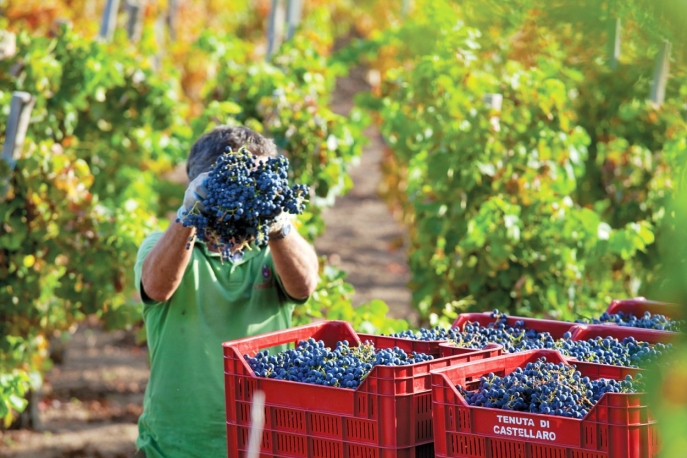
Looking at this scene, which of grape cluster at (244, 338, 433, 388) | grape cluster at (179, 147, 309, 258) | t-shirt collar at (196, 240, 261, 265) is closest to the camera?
grape cluster at (244, 338, 433, 388)

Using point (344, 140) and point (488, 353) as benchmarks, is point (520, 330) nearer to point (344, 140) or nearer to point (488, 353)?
point (488, 353)

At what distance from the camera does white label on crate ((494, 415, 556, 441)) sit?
6.17 ft

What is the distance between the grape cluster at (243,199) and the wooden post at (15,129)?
2084 mm

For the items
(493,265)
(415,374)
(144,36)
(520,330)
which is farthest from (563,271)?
(144,36)

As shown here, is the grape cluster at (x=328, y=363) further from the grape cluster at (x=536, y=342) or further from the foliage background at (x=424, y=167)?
the foliage background at (x=424, y=167)

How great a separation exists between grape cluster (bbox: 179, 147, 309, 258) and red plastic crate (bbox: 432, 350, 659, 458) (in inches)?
22.9

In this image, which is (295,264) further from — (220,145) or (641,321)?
(641,321)

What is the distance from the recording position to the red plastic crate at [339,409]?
2.02 m

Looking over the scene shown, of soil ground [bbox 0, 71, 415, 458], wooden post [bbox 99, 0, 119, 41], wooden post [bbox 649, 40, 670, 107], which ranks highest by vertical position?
wooden post [bbox 99, 0, 119, 41]

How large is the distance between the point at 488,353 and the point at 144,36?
13.7 feet

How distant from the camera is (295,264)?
2.70m

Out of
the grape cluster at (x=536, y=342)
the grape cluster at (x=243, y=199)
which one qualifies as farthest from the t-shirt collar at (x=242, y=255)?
the grape cluster at (x=536, y=342)

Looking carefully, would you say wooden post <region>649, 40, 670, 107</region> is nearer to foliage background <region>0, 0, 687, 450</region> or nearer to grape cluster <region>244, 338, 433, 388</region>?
foliage background <region>0, 0, 687, 450</region>

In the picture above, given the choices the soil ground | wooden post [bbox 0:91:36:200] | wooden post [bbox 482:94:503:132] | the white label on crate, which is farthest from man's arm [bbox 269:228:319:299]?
the soil ground
